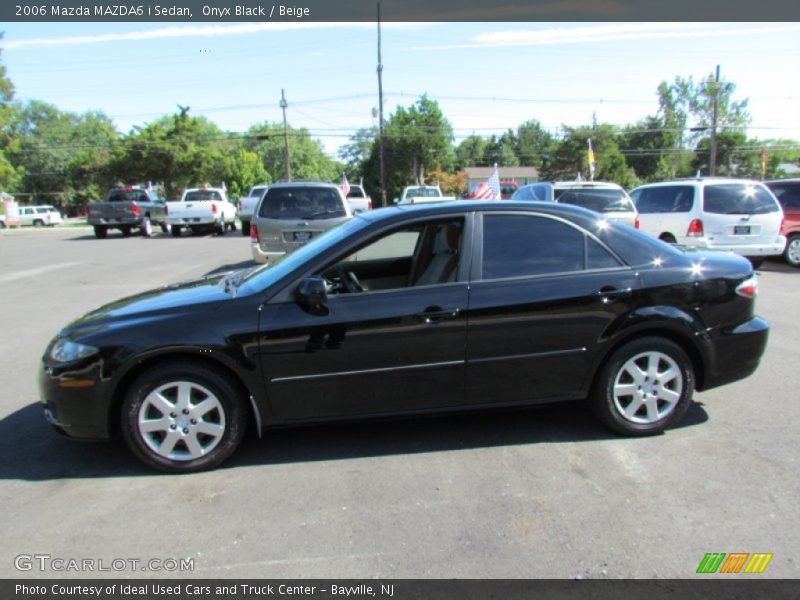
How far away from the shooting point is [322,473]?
3.51m

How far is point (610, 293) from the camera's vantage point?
3799 mm

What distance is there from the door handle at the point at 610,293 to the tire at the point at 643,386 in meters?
0.34

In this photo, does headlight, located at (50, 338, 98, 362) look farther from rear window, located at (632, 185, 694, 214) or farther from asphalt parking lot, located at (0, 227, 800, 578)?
rear window, located at (632, 185, 694, 214)

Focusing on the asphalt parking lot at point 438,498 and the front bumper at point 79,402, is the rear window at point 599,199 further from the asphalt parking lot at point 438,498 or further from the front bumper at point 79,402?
the front bumper at point 79,402

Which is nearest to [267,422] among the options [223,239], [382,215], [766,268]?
[382,215]

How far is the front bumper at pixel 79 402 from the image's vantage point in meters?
3.44

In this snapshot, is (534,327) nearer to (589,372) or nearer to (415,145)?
(589,372)

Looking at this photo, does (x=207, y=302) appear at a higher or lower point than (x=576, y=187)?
lower

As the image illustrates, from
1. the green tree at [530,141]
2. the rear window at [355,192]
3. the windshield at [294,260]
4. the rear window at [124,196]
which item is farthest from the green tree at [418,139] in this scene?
the windshield at [294,260]

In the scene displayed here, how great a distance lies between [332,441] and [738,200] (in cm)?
944

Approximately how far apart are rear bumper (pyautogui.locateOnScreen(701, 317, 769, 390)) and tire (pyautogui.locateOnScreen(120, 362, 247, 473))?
323cm

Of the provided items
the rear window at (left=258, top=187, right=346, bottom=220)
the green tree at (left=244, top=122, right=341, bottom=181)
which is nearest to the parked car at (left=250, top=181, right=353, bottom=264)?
the rear window at (left=258, top=187, right=346, bottom=220)

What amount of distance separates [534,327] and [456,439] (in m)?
0.97

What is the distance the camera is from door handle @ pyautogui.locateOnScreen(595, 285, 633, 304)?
3.79 meters
